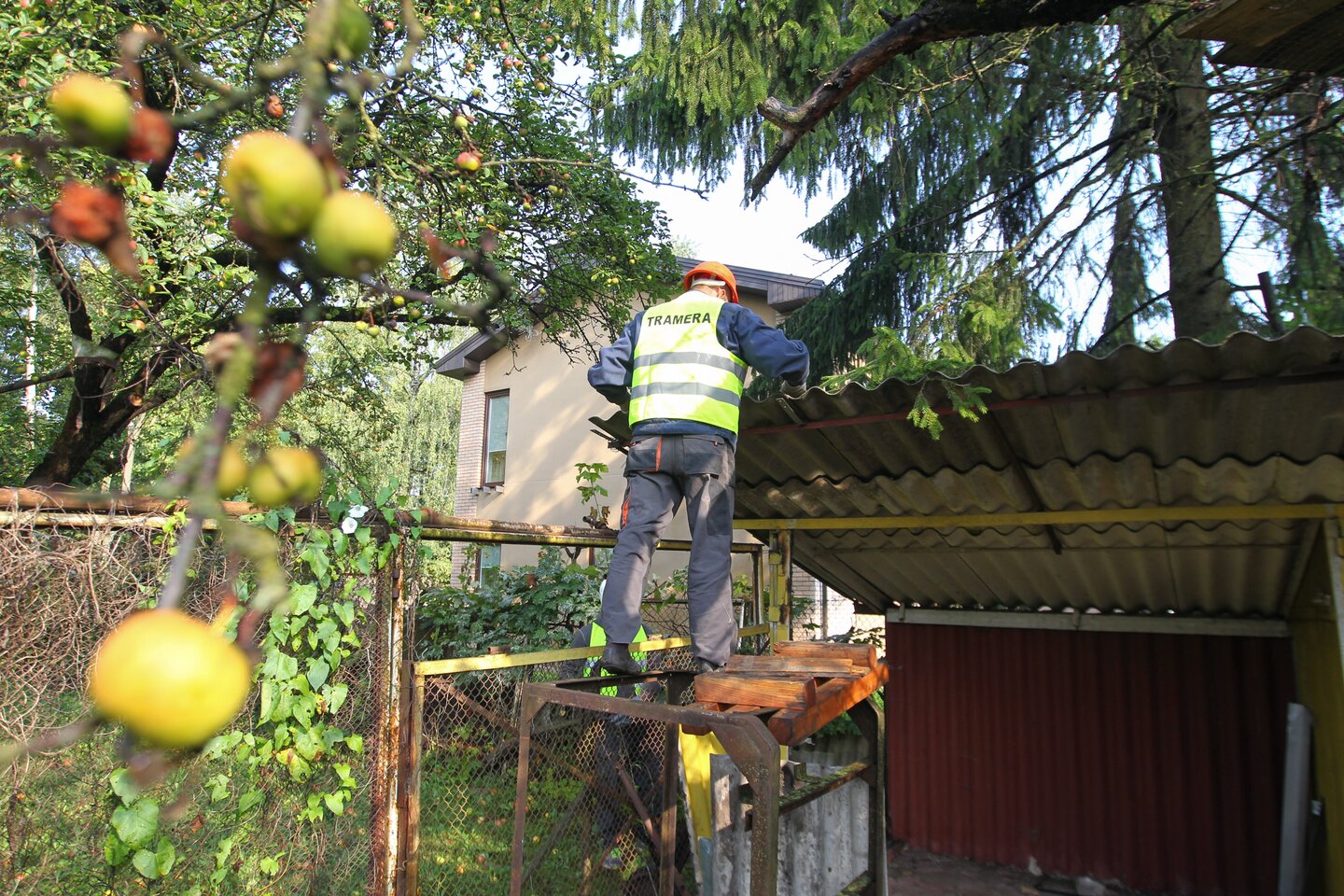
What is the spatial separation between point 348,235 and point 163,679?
21 centimetres

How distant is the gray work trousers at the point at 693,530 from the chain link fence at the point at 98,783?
1142 mm

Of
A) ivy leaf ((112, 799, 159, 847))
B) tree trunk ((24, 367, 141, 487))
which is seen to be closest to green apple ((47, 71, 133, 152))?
ivy leaf ((112, 799, 159, 847))

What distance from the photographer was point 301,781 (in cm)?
336

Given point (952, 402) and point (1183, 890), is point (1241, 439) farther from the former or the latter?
point (1183, 890)

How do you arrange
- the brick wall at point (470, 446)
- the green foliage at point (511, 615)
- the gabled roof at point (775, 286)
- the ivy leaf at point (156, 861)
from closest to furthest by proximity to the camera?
the ivy leaf at point (156, 861) → the green foliage at point (511, 615) → the gabled roof at point (775, 286) → the brick wall at point (470, 446)

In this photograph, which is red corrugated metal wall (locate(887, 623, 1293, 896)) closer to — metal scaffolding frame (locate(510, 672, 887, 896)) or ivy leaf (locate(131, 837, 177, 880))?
metal scaffolding frame (locate(510, 672, 887, 896))

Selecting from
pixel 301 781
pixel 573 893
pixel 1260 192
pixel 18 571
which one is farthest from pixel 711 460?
pixel 1260 192

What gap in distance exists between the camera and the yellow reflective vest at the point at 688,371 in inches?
140

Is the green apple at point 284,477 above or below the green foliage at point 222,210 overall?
A: below

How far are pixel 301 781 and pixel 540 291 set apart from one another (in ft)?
24.9

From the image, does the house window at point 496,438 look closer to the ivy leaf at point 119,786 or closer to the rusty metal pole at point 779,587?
the rusty metal pole at point 779,587

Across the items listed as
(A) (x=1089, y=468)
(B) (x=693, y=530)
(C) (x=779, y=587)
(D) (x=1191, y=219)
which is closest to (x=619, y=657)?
(B) (x=693, y=530)

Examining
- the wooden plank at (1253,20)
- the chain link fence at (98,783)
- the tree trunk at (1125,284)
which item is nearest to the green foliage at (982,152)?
the tree trunk at (1125,284)

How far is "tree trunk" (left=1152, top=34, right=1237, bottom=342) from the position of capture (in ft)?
25.7
